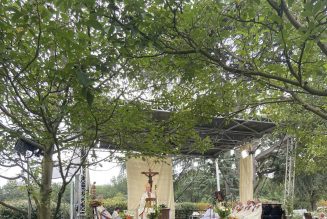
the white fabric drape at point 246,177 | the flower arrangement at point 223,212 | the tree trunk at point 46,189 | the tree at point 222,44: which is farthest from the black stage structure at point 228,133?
the tree trunk at point 46,189

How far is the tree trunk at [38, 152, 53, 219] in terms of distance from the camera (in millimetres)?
2840

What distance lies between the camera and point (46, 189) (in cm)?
296

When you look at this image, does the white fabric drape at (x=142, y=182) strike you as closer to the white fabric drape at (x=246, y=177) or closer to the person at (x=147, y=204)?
the person at (x=147, y=204)

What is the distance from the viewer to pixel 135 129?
3.23 meters

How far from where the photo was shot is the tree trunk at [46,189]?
9.32 feet

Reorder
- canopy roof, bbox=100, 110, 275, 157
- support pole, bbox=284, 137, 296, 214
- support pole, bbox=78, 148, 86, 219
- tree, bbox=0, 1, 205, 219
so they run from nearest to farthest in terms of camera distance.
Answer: tree, bbox=0, 1, 205, 219 → support pole, bbox=78, 148, 86, 219 → canopy roof, bbox=100, 110, 275, 157 → support pole, bbox=284, 137, 296, 214

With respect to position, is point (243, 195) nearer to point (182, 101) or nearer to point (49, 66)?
point (182, 101)

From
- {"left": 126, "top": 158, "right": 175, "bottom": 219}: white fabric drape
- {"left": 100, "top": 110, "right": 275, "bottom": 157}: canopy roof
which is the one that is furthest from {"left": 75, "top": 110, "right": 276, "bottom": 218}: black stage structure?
{"left": 126, "top": 158, "right": 175, "bottom": 219}: white fabric drape

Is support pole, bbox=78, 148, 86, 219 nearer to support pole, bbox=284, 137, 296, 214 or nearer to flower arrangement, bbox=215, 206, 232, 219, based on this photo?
flower arrangement, bbox=215, 206, 232, 219

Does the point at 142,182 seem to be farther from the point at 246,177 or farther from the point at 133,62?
the point at 133,62

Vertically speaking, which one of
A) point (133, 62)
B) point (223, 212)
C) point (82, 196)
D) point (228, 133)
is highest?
point (228, 133)

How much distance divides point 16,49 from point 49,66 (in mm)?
283

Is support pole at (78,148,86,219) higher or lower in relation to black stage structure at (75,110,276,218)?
lower

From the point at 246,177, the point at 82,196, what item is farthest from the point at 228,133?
the point at 82,196
